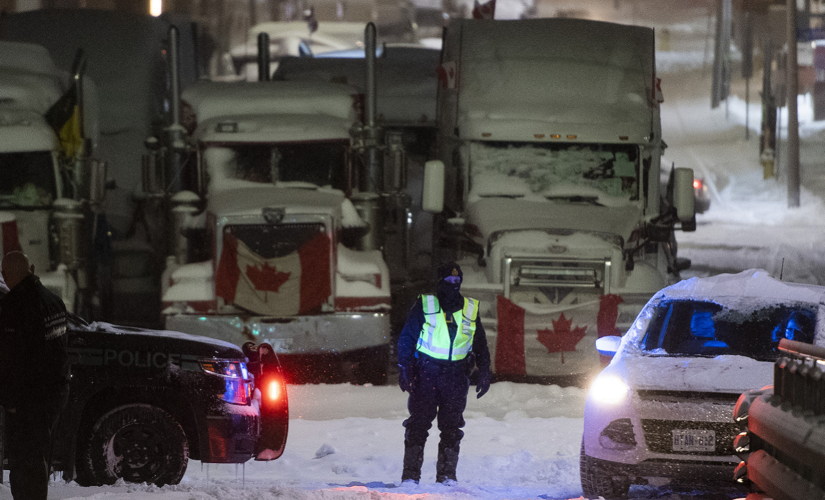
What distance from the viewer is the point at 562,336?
11242mm

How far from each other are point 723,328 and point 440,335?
204 cm

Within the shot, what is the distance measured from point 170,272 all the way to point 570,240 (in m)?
4.29

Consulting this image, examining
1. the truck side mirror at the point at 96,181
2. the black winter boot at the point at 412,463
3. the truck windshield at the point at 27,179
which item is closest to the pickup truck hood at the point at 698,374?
the black winter boot at the point at 412,463

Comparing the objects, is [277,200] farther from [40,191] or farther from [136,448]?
[136,448]

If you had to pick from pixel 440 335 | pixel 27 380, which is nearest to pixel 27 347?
pixel 27 380

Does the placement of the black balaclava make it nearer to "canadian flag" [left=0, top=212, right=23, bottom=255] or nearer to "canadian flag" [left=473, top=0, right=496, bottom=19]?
"canadian flag" [left=0, top=212, right=23, bottom=255]

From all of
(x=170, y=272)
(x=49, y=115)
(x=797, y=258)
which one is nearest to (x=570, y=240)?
(x=170, y=272)

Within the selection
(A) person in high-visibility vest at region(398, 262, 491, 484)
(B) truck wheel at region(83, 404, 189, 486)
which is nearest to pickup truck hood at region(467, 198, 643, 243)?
(A) person in high-visibility vest at region(398, 262, 491, 484)

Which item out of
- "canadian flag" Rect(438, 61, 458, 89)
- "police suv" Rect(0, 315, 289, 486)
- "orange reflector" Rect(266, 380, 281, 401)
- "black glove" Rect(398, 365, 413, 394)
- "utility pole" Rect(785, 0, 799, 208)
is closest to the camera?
"police suv" Rect(0, 315, 289, 486)

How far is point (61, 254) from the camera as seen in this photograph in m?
12.3

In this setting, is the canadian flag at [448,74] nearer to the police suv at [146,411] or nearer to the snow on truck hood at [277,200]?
the snow on truck hood at [277,200]

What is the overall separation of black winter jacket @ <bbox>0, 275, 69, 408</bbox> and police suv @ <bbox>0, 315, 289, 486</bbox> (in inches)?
37.4

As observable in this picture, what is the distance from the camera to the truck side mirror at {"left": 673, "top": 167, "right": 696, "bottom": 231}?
11.9 metres

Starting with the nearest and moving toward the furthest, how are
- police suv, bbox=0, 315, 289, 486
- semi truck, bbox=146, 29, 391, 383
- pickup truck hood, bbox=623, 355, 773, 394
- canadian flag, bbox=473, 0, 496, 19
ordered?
pickup truck hood, bbox=623, 355, 773, 394, police suv, bbox=0, 315, 289, 486, semi truck, bbox=146, 29, 391, 383, canadian flag, bbox=473, 0, 496, 19
